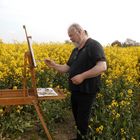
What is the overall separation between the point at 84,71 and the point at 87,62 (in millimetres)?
118

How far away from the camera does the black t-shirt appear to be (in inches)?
209

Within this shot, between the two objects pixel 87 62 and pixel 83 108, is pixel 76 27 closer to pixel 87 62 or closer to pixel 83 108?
pixel 87 62

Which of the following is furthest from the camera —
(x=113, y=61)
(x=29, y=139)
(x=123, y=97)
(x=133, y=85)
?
(x=113, y=61)

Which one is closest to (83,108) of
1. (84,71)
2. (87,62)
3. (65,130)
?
(84,71)

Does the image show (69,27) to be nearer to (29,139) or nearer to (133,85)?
(29,139)

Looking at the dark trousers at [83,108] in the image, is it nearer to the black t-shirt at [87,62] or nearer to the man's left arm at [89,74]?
the black t-shirt at [87,62]

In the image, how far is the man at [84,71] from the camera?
5.25 meters

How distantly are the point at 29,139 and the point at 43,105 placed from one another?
2.80ft

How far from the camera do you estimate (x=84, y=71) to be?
544 centimetres

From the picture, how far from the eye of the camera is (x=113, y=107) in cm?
663

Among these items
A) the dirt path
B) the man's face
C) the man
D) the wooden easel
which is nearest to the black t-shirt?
the man

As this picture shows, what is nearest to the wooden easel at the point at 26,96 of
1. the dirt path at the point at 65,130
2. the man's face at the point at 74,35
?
the man's face at the point at 74,35

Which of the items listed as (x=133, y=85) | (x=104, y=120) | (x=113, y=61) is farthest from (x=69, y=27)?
(x=113, y=61)

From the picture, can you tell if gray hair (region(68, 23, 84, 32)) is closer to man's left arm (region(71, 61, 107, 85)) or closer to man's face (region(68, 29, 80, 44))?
man's face (region(68, 29, 80, 44))
